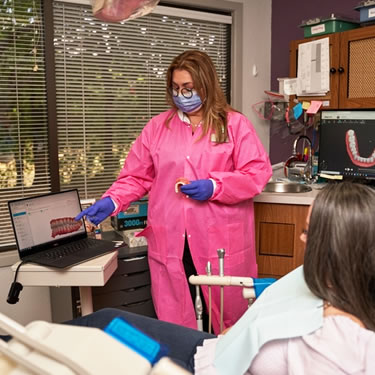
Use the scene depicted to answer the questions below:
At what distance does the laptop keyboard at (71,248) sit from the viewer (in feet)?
6.30

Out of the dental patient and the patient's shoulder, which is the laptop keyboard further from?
the patient's shoulder

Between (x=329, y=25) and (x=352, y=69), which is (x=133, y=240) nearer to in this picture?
(x=352, y=69)

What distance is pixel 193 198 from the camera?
1976mm

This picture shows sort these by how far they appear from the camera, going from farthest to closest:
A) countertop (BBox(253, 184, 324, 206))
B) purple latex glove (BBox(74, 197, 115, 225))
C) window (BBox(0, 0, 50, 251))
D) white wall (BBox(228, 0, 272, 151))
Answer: white wall (BBox(228, 0, 272, 151)), window (BBox(0, 0, 50, 251)), countertop (BBox(253, 184, 324, 206)), purple latex glove (BBox(74, 197, 115, 225))

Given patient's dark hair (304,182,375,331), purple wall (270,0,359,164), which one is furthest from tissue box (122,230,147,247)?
patient's dark hair (304,182,375,331)

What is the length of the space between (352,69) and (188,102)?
3.35 ft

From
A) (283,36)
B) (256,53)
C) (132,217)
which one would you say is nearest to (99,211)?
(132,217)

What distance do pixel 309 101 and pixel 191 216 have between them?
117cm

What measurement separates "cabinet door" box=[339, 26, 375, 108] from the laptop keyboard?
1.53m

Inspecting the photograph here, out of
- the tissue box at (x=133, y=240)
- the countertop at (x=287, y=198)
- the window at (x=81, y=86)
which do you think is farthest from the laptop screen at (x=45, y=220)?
the countertop at (x=287, y=198)

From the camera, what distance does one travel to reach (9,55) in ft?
8.25

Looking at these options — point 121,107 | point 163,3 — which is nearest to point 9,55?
point 121,107

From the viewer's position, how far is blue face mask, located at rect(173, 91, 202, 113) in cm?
202

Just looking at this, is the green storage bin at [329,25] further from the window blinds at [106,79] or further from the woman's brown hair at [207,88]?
the woman's brown hair at [207,88]
